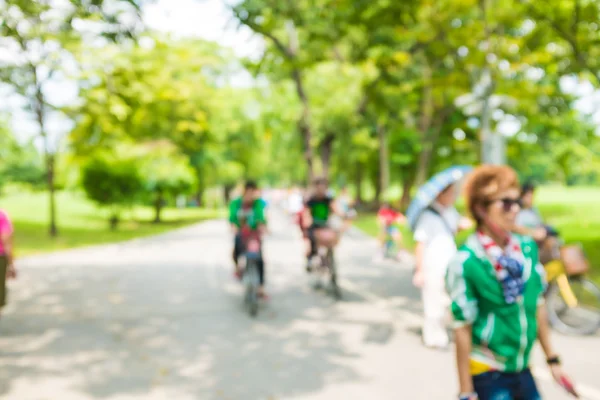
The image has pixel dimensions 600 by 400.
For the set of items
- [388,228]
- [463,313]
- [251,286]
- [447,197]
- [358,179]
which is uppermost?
[358,179]

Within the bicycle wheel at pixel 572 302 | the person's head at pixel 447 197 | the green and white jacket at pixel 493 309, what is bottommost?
the bicycle wheel at pixel 572 302

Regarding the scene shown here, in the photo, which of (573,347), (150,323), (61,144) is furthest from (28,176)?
(573,347)

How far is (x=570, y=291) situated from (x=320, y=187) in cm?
391

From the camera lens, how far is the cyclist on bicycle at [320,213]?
9086mm

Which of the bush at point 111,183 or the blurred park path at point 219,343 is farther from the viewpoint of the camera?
the bush at point 111,183

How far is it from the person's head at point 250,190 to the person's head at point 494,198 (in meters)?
5.79

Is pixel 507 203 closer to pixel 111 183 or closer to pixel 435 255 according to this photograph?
pixel 435 255

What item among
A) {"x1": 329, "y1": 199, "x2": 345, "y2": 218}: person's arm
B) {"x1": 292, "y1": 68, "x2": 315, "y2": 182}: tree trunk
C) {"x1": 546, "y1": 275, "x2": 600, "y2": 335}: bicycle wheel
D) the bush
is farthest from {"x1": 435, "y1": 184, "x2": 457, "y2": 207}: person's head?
the bush

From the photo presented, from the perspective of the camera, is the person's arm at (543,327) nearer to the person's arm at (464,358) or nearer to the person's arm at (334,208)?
the person's arm at (464,358)

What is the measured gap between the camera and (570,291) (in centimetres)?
648

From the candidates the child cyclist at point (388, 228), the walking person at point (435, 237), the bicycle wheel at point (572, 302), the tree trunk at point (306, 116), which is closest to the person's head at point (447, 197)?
the walking person at point (435, 237)

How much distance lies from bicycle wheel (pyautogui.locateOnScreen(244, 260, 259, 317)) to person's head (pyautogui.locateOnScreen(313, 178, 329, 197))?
1.66 meters

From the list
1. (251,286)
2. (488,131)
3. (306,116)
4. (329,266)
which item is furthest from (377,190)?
(251,286)

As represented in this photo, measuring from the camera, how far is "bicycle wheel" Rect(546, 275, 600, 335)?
6.39m
